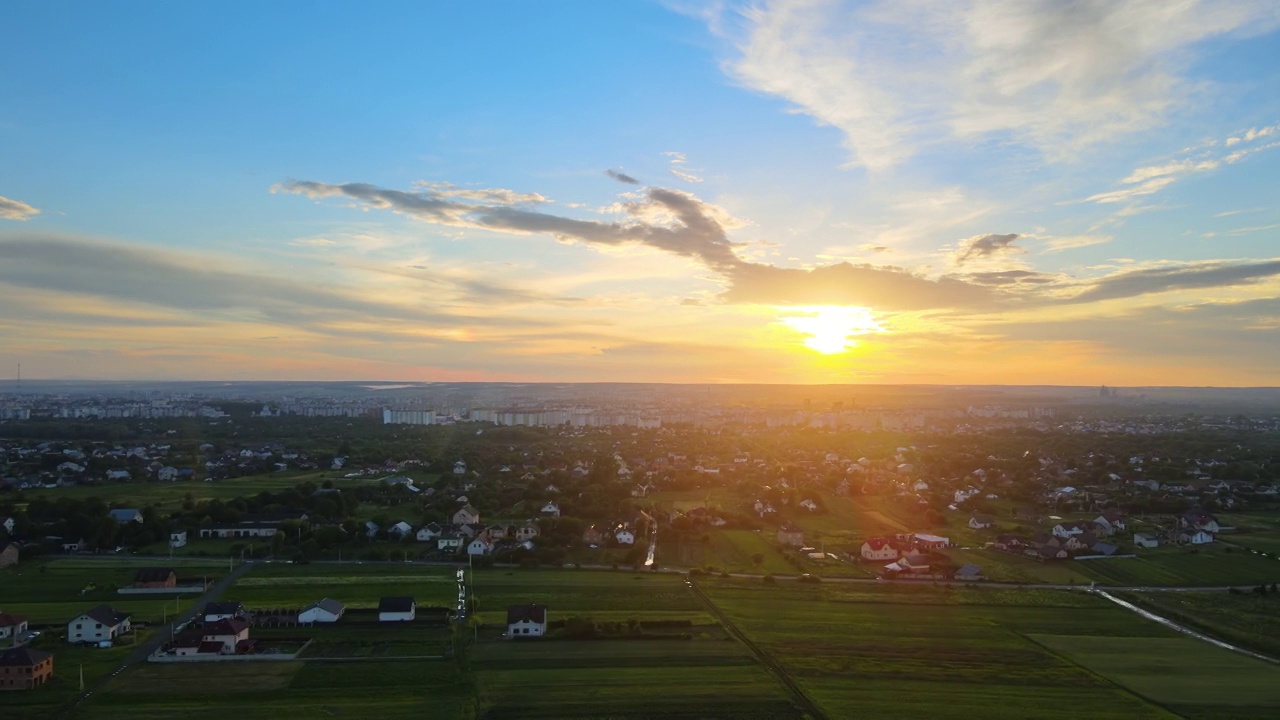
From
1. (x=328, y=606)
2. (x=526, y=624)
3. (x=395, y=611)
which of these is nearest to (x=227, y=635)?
(x=328, y=606)

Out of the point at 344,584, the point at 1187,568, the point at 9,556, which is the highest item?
the point at 9,556

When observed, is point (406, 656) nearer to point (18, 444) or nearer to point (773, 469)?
point (773, 469)

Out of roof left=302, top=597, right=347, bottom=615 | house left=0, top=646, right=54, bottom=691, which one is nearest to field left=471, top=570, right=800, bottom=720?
roof left=302, top=597, right=347, bottom=615

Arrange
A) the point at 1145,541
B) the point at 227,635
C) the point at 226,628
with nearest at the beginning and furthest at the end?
the point at 227,635 → the point at 226,628 → the point at 1145,541

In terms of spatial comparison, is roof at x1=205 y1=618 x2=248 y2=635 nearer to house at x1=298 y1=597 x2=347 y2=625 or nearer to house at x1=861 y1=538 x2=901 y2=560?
house at x1=298 y1=597 x2=347 y2=625

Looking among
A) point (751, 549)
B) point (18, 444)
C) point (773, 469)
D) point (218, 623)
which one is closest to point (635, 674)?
point (218, 623)

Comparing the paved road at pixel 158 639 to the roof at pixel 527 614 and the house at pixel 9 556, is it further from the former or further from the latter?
the roof at pixel 527 614

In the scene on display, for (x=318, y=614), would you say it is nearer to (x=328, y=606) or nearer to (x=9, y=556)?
(x=328, y=606)

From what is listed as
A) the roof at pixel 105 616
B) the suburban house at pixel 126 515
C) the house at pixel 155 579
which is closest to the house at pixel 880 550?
the house at pixel 155 579
